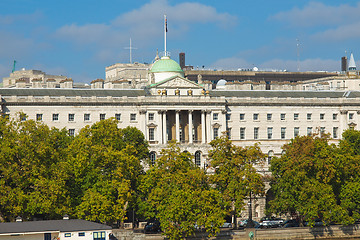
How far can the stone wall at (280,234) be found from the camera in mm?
137000

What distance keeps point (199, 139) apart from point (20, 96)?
4041 centimetres

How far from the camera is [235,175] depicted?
148m

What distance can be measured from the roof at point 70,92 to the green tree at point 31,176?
40275 millimetres

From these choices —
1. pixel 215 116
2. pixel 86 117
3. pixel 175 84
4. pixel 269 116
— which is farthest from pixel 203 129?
pixel 86 117

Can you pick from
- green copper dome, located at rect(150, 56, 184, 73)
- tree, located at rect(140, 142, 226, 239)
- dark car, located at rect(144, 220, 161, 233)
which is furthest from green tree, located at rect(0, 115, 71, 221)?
green copper dome, located at rect(150, 56, 184, 73)

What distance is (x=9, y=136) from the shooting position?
464ft

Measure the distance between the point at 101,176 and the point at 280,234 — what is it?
31125 mm

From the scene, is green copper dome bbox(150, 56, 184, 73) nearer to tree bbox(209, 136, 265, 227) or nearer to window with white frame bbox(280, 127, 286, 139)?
window with white frame bbox(280, 127, 286, 139)

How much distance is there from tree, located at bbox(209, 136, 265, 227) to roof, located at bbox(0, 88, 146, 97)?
1639 inches

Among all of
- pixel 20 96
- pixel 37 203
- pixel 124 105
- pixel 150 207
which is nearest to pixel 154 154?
pixel 124 105

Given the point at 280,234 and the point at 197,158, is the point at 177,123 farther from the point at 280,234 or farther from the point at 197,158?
the point at 280,234

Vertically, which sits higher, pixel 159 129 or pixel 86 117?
pixel 86 117

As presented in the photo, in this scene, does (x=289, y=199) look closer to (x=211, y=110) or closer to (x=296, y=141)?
(x=296, y=141)

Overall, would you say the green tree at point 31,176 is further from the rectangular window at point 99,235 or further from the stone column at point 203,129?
the stone column at point 203,129
